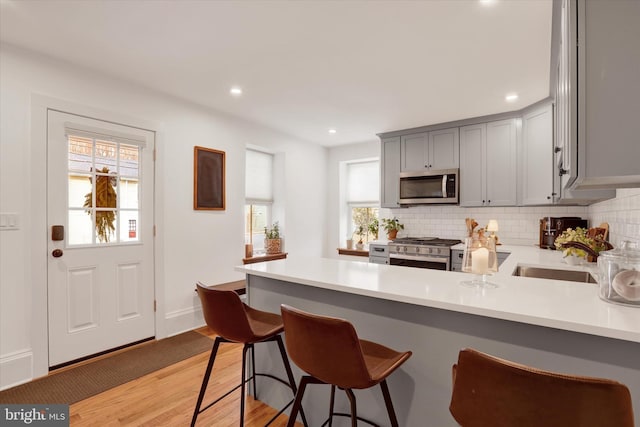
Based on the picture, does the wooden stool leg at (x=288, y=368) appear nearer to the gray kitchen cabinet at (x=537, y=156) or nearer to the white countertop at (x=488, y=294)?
the white countertop at (x=488, y=294)

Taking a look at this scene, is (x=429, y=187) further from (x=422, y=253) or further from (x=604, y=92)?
(x=604, y=92)

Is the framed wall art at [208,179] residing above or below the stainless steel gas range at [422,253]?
above

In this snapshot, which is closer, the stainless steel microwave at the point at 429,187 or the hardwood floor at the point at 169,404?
the hardwood floor at the point at 169,404

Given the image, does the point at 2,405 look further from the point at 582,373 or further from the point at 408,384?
the point at 582,373

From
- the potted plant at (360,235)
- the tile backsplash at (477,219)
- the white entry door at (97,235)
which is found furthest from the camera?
the potted plant at (360,235)

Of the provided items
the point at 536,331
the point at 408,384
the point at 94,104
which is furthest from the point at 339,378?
the point at 94,104

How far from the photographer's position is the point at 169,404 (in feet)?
6.98

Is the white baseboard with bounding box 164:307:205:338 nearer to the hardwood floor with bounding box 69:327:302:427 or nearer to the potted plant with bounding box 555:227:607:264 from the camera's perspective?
the hardwood floor with bounding box 69:327:302:427

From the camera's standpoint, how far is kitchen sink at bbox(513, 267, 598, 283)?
89.7 inches

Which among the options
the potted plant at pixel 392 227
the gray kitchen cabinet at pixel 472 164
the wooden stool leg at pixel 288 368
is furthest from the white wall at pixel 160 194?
the gray kitchen cabinet at pixel 472 164

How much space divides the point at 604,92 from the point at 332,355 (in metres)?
1.27

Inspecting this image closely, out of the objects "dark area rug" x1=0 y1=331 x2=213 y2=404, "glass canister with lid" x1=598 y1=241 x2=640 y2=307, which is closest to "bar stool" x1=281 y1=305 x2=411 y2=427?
"glass canister with lid" x1=598 y1=241 x2=640 y2=307

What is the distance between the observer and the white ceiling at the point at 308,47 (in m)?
1.94

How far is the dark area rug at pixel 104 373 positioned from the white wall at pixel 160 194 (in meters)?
0.16
